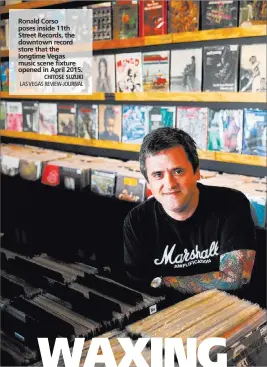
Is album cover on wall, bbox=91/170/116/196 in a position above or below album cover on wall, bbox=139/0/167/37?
below

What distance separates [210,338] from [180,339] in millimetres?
59

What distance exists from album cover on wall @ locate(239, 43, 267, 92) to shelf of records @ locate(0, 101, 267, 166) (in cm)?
13

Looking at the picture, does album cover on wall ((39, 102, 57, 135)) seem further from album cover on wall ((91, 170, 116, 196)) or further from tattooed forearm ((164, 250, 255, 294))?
tattooed forearm ((164, 250, 255, 294))

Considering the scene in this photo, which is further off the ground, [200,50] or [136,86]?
[200,50]

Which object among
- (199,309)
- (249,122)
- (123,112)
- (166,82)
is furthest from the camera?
(123,112)

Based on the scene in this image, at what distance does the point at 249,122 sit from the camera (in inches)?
96.3

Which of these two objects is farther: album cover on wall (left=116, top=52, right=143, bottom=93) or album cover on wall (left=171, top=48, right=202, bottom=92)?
album cover on wall (left=116, top=52, right=143, bottom=93)

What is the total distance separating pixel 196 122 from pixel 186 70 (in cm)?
31

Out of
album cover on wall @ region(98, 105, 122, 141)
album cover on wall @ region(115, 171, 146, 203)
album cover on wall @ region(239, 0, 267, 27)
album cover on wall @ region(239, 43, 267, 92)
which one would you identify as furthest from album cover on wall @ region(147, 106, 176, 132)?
album cover on wall @ region(239, 0, 267, 27)

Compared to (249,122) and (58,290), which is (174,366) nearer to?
(58,290)

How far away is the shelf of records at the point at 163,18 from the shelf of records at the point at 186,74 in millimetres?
94

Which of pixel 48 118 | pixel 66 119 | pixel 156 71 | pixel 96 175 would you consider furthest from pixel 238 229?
pixel 48 118

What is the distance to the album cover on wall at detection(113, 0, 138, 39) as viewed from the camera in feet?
9.32

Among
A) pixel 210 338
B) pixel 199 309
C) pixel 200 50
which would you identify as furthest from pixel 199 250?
pixel 200 50
